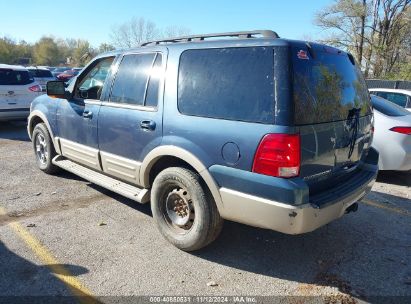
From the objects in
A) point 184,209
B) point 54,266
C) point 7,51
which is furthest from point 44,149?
point 7,51

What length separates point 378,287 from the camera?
311cm

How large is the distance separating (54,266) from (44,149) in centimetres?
302

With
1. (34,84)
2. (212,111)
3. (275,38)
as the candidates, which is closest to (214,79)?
(212,111)

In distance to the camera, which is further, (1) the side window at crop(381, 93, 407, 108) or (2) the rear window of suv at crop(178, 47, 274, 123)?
(1) the side window at crop(381, 93, 407, 108)

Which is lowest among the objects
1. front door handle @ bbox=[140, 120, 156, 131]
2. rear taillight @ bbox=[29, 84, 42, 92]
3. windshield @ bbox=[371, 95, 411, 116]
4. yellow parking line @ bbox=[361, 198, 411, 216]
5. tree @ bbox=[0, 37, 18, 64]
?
yellow parking line @ bbox=[361, 198, 411, 216]

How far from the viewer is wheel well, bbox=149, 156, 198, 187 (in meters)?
3.60

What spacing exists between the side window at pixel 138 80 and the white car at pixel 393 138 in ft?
12.8

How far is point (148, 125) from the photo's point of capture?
3.71 meters

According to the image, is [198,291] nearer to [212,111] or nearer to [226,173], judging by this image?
[226,173]

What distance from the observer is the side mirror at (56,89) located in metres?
4.87

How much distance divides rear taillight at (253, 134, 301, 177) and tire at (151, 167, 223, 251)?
2.35ft

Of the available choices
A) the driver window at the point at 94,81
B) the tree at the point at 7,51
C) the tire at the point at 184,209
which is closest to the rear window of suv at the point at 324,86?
the tire at the point at 184,209

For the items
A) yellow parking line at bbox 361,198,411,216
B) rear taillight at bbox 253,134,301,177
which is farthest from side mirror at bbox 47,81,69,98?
yellow parking line at bbox 361,198,411,216

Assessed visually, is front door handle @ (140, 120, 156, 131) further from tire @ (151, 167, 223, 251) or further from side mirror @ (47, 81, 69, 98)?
side mirror @ (47, 81, 69, 98)
